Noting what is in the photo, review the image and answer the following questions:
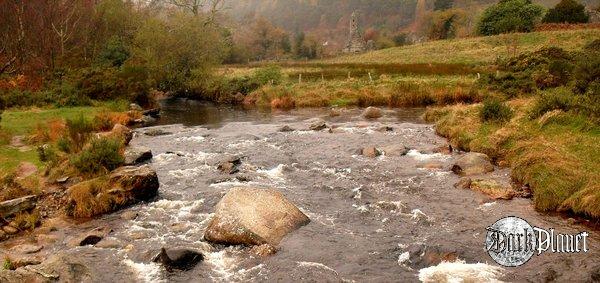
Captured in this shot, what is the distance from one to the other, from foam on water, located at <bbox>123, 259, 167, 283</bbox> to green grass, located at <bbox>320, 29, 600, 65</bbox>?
204 ft

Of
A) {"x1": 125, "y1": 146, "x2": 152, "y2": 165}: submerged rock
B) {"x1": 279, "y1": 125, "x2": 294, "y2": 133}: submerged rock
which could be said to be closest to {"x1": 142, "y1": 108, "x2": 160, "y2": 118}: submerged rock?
{"x1": 279, "y1": 125, "x2": 294, "y2": 133}: submerged rock

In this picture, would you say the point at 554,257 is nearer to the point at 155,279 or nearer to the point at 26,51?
the point at 155,279

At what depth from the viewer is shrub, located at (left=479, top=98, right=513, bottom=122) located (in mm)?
24348

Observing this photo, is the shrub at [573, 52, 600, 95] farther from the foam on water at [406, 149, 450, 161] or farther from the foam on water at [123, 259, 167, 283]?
the foam on water at [123, 259, 167, 283]

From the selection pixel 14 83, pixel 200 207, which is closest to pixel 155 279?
pixel 200 207

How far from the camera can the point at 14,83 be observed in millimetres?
40969

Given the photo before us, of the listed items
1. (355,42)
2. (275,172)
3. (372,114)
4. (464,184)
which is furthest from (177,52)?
(355,42)

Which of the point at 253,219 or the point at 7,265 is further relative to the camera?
the point at 253,219

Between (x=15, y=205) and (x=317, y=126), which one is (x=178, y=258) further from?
(x=317, y=126)

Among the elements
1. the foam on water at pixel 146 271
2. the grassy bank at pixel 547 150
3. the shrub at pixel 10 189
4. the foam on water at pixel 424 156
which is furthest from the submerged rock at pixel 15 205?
the grassy bank at pixel 547 150

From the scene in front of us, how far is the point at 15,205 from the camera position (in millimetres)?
15320

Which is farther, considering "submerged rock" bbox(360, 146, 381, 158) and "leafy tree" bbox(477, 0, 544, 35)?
"leafy tree" bbox(477, 0, 544, 35)

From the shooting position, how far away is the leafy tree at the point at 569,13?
84.4 metres

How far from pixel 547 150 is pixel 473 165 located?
286 cm
